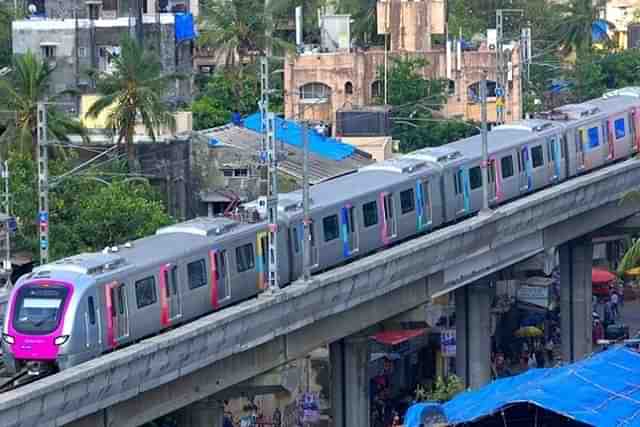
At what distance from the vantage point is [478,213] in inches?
2243

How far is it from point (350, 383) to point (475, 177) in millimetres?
8168

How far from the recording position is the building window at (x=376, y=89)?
9025cm

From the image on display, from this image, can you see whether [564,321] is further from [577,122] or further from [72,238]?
[72,238]

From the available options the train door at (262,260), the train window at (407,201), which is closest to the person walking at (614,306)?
the train window at (407,201)

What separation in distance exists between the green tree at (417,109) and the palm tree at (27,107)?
26.7 metres

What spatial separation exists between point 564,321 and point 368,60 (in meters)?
27.2

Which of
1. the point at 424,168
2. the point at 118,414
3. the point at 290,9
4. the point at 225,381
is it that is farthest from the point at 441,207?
the point at 290,9

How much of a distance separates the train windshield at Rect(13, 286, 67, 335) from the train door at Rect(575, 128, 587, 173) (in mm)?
26050

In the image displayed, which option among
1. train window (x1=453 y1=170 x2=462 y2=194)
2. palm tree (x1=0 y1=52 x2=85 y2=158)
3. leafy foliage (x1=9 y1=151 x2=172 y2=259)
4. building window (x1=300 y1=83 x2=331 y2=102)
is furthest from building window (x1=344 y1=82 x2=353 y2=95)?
train window (x1=453 y1=170 x2=462 y2=194)

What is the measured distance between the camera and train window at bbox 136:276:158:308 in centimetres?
4266

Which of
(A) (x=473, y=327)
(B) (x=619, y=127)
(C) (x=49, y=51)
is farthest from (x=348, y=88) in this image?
(A) (x=473, y=327)

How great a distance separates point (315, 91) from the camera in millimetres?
89375

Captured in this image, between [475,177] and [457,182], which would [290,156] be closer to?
[475,177]

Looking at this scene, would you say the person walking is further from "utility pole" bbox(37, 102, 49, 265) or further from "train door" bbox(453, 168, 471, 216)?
"utility pole" bbox(37, 102, 49, 265)
